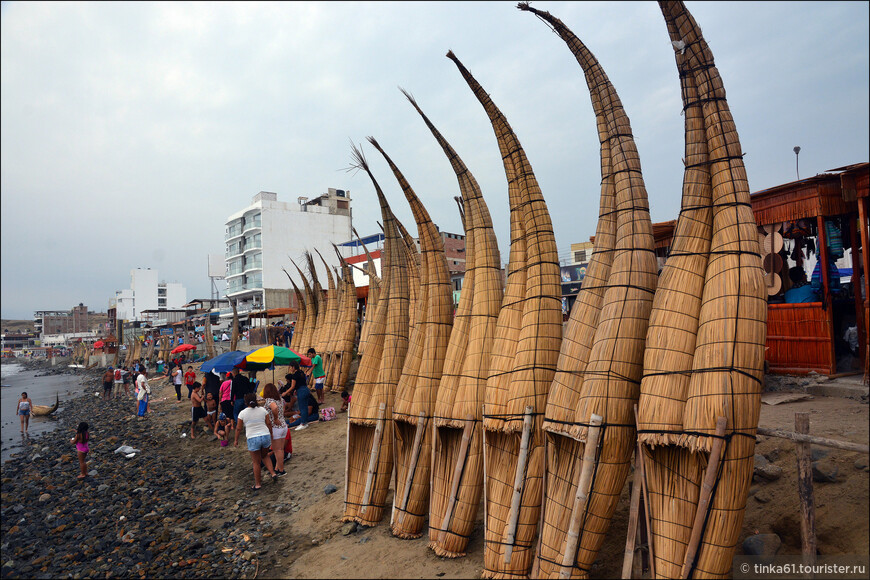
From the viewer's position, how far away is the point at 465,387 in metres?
5.36

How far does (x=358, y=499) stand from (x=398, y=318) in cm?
243

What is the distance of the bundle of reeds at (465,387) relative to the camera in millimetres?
5086

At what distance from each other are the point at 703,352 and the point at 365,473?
14.5 feet

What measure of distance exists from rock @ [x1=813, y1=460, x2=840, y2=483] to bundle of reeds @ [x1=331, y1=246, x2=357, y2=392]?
11227mm

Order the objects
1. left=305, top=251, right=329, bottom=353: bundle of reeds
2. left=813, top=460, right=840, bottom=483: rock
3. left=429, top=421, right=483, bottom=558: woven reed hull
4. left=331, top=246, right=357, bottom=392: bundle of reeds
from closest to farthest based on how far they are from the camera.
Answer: left=813, top=460, right=840, bottom=483: rock
left=429, top=421, right=483, bottom=558: woven reed hull
left=331, top=246, right=357, bottom=392: bundle of reeds
left=305, top=251, right=329, bottom=353: bundle of reeds

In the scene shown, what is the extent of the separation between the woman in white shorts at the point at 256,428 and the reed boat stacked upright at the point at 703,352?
20.3ft

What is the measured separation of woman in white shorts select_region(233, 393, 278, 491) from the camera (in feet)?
26.2

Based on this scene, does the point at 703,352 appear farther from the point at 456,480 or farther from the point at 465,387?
the point at 456,480

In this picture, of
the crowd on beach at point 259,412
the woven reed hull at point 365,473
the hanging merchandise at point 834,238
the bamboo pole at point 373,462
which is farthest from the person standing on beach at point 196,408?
the hanging merchandise at point 834,238

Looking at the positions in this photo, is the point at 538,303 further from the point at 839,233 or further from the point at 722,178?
the point at 839,233

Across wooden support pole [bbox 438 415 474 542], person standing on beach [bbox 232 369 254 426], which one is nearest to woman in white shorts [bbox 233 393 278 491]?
person standing on beach [bbox 232 369 254 426]

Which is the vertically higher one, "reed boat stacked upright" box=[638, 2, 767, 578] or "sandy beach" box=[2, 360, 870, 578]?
"reed boat stacked upright" box=[638, 2, 767, 578]

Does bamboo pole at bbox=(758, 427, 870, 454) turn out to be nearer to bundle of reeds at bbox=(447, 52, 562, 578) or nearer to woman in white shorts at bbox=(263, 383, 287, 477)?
bundle of reeds at bbox=(447, 52, 562, 578)

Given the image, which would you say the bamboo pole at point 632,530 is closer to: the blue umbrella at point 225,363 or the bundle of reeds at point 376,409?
the bundle of reeds at point 376,409
